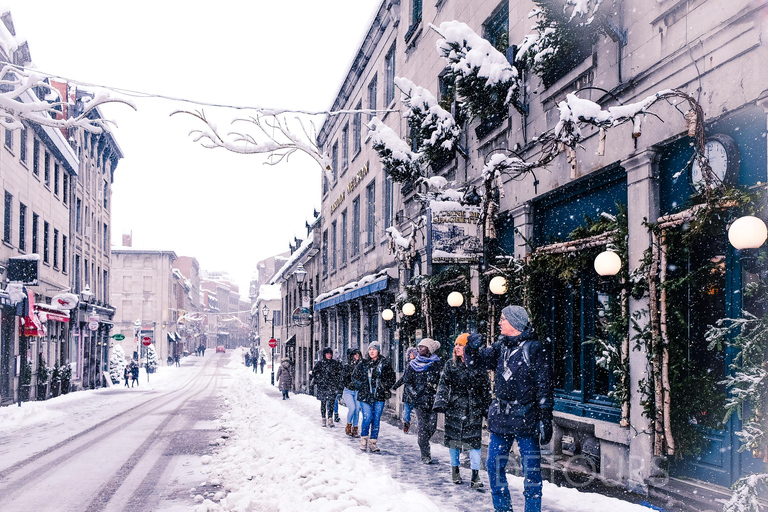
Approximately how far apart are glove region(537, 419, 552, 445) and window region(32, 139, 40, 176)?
2627 centimetres

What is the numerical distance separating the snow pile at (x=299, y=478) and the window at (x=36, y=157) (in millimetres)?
20139

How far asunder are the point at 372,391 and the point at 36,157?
22.4 m

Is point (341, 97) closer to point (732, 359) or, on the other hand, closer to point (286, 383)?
point (286, 383)

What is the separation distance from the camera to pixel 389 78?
19.7m

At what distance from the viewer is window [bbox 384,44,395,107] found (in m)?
18.9

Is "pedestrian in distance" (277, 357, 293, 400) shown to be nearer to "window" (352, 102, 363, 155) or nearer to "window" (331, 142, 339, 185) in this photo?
"window" (331, 142, 339, 185)

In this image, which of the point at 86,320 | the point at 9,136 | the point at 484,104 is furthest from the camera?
the point at 86,320

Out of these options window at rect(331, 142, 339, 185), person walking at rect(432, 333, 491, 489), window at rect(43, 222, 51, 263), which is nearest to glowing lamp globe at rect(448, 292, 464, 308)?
person walking at rect(432, 333, 491, 489)

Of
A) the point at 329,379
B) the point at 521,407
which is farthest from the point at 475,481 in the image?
the point at 329,379

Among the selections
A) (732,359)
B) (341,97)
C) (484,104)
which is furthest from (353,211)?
(732,359)

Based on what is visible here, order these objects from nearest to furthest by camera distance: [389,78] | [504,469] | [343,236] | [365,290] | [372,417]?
1. [504,469]
2. [372,417]
3. [365,290]
4. [389,78]
5. [343,236]

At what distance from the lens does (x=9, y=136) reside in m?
23.5

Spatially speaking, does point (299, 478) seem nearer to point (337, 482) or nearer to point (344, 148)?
point (337, 482)

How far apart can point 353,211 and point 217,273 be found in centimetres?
15435
